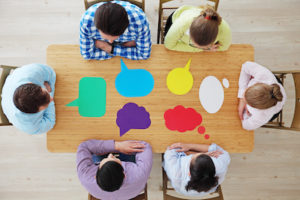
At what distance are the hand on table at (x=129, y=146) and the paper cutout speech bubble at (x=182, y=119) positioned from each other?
232 mm

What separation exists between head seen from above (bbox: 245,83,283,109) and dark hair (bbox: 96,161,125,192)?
914 millimetres

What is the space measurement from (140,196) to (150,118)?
608 mm

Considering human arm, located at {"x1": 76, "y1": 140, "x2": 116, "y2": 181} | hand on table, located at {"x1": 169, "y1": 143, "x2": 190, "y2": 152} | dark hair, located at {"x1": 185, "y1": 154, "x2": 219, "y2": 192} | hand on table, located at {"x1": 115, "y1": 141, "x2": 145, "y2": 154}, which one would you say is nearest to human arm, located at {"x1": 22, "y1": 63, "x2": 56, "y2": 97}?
human arm, located at {"x1": 76, "y1": 140, "x2": 116, "y2": 181}

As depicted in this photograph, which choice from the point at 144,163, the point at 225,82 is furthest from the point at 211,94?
the point at 144,163

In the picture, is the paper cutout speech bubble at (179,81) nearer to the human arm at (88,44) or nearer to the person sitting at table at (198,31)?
the person sitting at table at (198,31)

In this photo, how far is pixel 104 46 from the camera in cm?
143

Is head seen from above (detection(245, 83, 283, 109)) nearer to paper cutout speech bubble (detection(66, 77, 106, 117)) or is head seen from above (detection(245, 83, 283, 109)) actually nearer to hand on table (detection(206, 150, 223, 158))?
hand on table (detection(206, 150, 223, 158))

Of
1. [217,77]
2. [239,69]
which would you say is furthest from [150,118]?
[239,69]

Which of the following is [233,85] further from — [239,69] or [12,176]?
[12,176]

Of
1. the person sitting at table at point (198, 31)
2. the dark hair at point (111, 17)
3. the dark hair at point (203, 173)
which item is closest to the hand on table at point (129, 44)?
the person sitting at table at point (198, 31)

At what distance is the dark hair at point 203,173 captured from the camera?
1293 millimetres

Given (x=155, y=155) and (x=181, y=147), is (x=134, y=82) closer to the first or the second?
(x=181, y=147)

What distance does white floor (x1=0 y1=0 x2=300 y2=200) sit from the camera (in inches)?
84.5

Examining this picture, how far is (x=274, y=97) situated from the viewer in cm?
128
